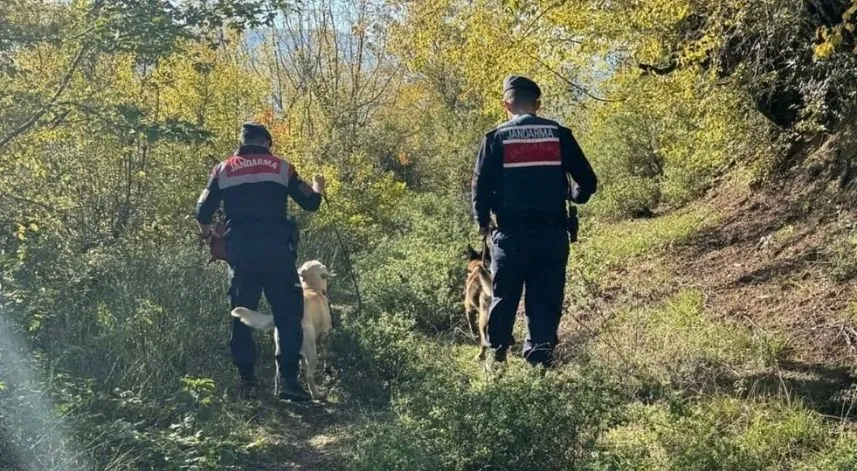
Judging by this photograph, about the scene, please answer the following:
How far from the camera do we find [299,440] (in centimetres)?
502

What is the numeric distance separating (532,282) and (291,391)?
192cm

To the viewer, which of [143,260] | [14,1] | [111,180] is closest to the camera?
[14,1]

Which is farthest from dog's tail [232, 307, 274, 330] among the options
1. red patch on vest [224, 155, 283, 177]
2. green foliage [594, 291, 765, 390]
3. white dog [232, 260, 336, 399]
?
green foliage [594, 291, 765, 390]

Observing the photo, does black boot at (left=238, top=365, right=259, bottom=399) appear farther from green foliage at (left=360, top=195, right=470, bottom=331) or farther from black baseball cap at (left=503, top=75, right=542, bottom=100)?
black baseball cap at (left=503, top=75, right=542, bottom=100)

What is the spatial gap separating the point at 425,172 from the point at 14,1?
→ 18.1 meters

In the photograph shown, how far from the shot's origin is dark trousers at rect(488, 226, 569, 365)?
4.97 meters

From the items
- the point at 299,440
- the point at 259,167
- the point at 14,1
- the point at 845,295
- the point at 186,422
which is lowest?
the point at 299,440

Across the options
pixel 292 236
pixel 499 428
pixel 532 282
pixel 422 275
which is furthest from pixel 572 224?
pixel 422 275

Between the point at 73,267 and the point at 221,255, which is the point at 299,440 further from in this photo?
the point at 73,267

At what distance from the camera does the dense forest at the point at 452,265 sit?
3.89 metres

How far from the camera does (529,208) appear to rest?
4926 millimetres

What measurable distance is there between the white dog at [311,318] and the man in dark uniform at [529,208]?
4.93ft

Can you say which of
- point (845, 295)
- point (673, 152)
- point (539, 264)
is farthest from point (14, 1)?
point (673, 152)

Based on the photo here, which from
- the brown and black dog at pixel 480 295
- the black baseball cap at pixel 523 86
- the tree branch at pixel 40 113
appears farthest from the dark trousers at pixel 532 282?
the tree branch at pixel 40 113
